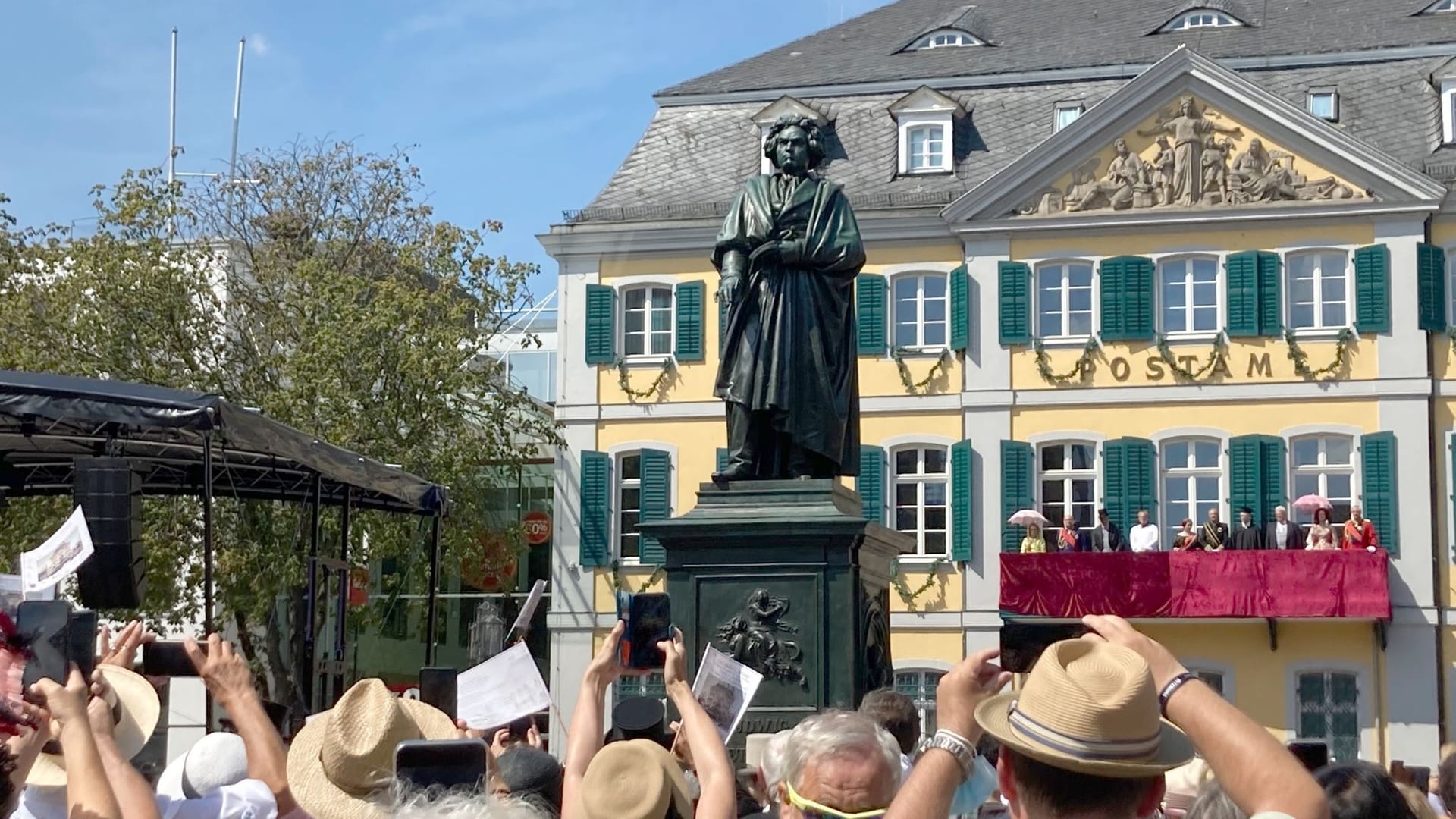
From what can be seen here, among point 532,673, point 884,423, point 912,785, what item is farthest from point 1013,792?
point 884,423

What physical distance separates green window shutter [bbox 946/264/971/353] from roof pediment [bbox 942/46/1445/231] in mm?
792

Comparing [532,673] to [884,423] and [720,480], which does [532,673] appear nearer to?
[720,480]

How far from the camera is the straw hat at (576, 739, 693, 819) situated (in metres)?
4.42

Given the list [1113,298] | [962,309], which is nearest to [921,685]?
[962,309]

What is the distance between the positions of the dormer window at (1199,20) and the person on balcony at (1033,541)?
1022 cm

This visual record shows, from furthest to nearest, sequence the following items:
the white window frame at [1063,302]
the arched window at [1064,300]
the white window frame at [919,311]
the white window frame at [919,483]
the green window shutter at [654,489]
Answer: the green window shutter at [654,489], the white window frame at [919,311], the white window frame at [919,483], the arched window at [1064,300], the white window frame at [1063,302]

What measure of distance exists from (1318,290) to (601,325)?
11.1 m

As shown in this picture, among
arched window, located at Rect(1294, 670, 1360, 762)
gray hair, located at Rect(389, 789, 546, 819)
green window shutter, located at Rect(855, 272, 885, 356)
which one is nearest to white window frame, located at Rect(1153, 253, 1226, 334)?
green window shutter, located at Rect(855, 272, 885, 356)

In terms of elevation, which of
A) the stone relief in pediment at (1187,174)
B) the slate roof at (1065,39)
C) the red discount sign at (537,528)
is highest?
the slate roof at (1065,39)

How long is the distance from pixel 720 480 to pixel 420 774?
6145mm

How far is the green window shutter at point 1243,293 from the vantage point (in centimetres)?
3048

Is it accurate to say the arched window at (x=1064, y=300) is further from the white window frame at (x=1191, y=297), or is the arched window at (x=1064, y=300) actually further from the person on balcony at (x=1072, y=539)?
the person on balcony at (x=1072, y=539)

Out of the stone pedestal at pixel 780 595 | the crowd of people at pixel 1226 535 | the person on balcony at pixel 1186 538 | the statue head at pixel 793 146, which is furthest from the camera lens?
the person on balcony at pixel 1186 538

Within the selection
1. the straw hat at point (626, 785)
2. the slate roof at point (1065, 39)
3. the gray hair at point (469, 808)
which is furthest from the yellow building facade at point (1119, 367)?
the gray hair at point (469, 808)
